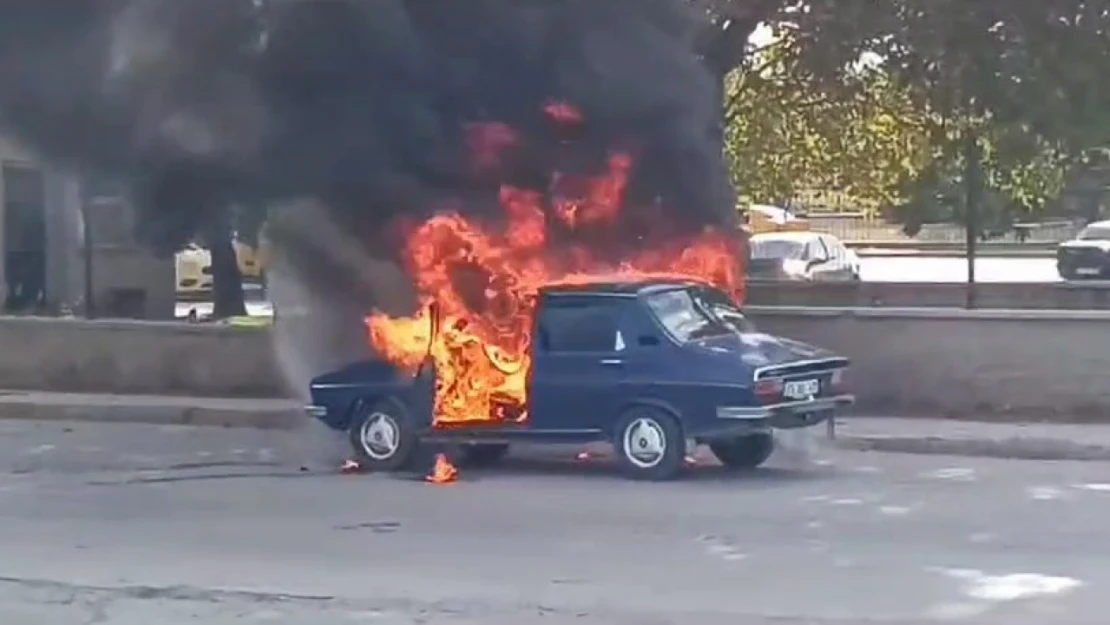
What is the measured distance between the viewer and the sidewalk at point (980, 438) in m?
15.8

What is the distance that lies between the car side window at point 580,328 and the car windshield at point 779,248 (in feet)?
70.5

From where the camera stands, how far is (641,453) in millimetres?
14086

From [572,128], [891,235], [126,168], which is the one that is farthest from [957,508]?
[891,235]

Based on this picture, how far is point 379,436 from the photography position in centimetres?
1502

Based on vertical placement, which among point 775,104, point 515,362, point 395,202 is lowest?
point 515,362

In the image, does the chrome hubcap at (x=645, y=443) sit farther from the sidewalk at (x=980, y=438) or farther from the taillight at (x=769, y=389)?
the sidewalk at (x=980, y=438)

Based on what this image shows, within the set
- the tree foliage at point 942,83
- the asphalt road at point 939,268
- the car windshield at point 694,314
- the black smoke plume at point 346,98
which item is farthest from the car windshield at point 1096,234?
the car windshield at point 694,314

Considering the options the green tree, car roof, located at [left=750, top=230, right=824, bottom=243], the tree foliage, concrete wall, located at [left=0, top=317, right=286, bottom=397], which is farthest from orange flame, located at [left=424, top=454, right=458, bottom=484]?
car roof, located at [left=750, top=230, right=824, bottom=243]

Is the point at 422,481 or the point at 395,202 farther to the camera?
the point at 395,202

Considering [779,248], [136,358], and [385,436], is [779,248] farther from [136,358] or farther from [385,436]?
[385,436]

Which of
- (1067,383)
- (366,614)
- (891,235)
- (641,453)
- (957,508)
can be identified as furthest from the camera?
(891,235)

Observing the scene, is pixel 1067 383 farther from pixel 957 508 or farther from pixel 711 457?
pixel 957 508

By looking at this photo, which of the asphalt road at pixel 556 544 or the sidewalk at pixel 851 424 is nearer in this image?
the asphalt road at pixel 556 544

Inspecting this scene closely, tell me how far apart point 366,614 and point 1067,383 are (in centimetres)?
1019
